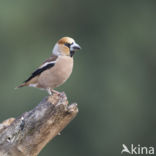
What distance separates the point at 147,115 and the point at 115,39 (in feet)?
10.2

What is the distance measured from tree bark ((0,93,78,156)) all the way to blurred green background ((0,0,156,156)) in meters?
10.4

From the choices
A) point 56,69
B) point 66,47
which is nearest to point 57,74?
point 56,69

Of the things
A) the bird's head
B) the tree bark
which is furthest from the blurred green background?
the tree bark

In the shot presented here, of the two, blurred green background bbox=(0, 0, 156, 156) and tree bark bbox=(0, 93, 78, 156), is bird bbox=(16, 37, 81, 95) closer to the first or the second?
tree bark bbox=(0, 93, 78, 156)

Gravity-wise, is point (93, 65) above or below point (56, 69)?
above

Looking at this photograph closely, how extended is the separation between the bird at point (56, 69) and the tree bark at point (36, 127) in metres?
1.01

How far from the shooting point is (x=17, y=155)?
6430 mm

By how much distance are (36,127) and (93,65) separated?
1307cm

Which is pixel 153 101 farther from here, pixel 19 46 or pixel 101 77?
pixel 19 46

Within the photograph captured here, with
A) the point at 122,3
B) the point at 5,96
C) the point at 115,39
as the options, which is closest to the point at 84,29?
the point at 115,39

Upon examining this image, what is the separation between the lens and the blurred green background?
18.4 meters

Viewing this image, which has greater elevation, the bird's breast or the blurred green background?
the blurred green background

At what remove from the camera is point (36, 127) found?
640 cm

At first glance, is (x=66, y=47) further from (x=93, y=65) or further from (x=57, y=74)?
(x=93, y=65)
